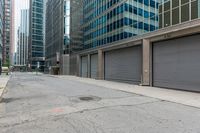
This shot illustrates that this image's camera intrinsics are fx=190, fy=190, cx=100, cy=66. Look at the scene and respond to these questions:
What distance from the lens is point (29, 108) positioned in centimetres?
842

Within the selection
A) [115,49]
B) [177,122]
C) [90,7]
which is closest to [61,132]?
[177,122]

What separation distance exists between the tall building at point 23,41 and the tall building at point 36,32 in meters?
34.0

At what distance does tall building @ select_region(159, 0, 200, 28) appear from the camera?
1414cm

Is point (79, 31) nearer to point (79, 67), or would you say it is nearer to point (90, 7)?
point (90, 7)

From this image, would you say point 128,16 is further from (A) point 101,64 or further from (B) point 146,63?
(B) point 146,63

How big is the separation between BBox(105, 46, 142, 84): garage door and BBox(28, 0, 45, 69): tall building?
95.4m

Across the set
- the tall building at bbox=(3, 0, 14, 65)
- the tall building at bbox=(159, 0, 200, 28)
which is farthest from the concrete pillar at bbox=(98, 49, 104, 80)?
the tall building at bbox=(3, 0, 14, 65)

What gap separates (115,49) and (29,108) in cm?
1714

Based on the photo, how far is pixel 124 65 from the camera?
876 inches

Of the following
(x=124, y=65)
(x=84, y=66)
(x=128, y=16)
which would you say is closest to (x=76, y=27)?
(x=84, y=66)

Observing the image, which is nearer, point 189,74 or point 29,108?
point 29,108

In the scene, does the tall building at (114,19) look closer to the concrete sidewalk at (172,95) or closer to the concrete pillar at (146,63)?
the concrete pillar at (146,63)

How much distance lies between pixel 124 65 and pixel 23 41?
6439 inches

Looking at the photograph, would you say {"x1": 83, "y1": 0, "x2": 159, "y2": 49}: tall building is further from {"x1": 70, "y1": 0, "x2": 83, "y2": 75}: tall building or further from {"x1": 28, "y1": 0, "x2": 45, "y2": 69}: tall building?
{"x1": 28, "y1": 0, "x2": 45, "y2": 69}: tall building
